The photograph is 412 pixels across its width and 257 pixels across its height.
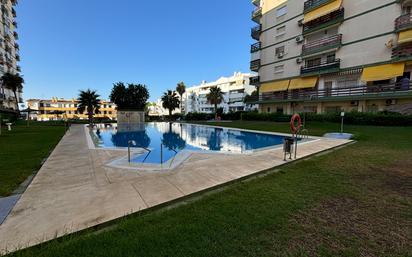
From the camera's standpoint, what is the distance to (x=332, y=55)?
2256 centimetres

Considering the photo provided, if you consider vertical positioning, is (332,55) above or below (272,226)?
above

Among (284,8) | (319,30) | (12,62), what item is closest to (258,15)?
(284,8)

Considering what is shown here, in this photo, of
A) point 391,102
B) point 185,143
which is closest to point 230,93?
point 391,102

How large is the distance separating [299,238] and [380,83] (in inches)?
944

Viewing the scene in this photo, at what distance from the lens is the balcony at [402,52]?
16.5 m

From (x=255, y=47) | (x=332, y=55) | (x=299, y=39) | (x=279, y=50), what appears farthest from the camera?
(x=255, y=47)

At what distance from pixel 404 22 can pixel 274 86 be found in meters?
14.0

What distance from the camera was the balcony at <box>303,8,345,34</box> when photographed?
2129 centimetres

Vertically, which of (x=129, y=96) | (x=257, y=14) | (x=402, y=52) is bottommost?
(x=129, y=96)

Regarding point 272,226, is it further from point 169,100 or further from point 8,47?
point 8,47

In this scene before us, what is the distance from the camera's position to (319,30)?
2303 cm

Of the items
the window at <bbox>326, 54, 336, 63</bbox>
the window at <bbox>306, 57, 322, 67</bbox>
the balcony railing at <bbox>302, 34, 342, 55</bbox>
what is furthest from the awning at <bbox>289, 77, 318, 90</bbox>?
the balcony railing at <bbox>302, 34, 342, 55</bbox>

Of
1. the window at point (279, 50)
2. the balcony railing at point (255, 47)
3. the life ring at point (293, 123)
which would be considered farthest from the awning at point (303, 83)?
the life ring at point (293, 123)

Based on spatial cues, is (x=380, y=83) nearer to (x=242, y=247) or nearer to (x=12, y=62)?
(x=242, y=247)
